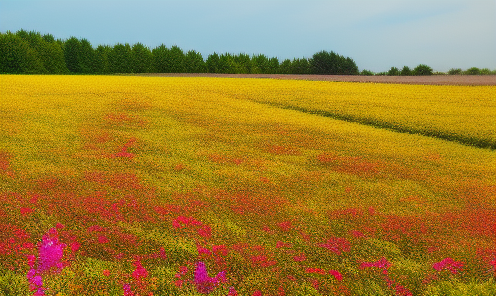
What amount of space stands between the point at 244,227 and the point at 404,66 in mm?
51207

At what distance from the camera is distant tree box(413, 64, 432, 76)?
50000mm

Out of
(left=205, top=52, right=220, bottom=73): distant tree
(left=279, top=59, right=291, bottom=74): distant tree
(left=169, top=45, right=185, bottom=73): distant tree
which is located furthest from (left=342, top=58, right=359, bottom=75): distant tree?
(left=169, top=45, right=185, bottom=73): distant tree

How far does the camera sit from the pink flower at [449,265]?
7238 millimetres

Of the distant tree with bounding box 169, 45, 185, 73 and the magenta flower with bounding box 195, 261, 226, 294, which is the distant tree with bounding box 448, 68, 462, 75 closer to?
the distant tree with bounding box 169, 45, 185, 73

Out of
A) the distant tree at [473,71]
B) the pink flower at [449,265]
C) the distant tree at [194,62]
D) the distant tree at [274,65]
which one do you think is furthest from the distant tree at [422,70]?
the pink flower at [449,265]

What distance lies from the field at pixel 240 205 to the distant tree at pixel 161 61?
4224cm

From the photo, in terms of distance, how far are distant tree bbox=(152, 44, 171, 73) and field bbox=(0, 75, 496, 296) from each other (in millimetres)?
42240

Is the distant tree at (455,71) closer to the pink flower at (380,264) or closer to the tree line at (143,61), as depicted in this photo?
the tree line at (143,61)

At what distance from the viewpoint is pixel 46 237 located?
7.49 m

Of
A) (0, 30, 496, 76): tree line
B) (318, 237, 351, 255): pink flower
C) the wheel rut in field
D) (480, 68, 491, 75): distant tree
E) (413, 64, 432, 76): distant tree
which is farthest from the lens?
(0, 30, 496, 76): tree line

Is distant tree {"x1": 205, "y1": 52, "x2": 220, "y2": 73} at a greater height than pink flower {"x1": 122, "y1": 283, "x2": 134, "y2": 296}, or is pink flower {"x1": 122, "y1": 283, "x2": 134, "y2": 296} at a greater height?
distant tree {"x1": 205, "y1": 52, "x2": 220, "y2": 73}

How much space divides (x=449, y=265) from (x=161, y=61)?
5823 centimetres

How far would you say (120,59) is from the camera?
199 feet

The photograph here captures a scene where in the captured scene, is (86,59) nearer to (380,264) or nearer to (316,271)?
(316,271)
